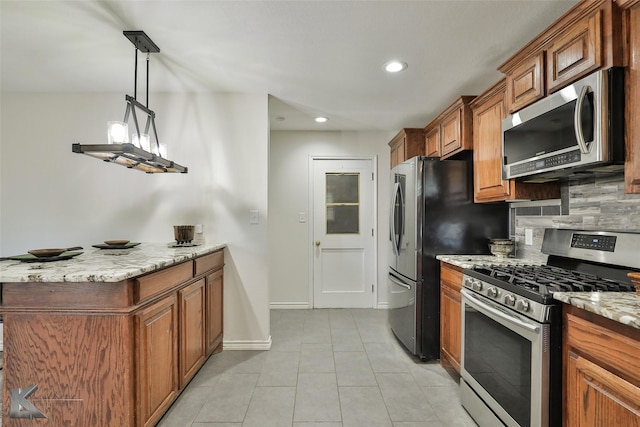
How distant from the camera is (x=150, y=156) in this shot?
1.95m

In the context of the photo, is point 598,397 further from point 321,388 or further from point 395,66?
point 395,66

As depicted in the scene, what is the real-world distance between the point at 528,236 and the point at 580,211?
0.46m

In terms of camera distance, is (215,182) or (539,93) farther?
(215,182)

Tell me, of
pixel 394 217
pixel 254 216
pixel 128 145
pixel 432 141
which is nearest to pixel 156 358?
pixel 128 145

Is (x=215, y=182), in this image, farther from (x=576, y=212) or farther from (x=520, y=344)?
(x=576, y=212)

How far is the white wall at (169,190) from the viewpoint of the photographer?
2.84 meters

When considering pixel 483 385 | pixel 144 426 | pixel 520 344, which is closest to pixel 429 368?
pixel 483 385

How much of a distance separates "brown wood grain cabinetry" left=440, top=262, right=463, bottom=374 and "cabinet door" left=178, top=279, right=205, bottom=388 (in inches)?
74.8

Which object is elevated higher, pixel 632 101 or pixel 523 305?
pixel 632 101

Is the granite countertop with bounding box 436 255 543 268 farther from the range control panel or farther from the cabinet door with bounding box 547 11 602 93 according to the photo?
the cabinet door with bounding box 547 11 602 93

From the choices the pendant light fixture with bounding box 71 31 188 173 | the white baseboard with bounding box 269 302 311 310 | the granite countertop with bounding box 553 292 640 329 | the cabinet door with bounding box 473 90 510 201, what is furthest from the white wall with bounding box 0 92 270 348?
the granite countertop with bounding box 553 292 640 329

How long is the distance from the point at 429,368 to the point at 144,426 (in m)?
2.03

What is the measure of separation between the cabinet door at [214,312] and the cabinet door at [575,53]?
2.64m

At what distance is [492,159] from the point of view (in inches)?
89.0
